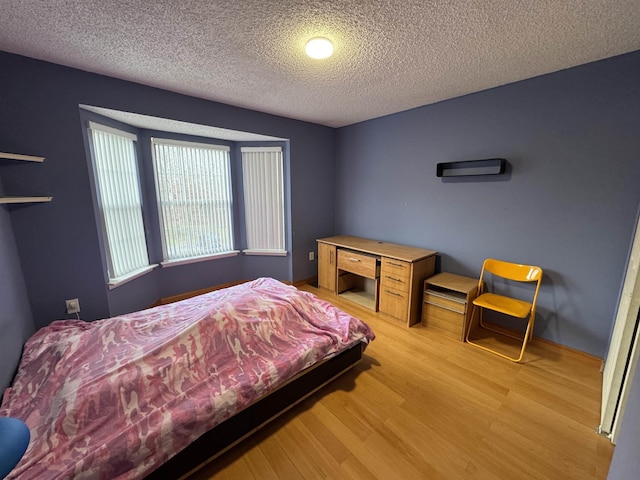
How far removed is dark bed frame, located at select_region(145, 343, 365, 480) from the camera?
4.06 ft

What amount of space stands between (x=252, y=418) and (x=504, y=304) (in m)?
2.32

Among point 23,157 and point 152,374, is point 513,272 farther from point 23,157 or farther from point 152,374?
point 23,157

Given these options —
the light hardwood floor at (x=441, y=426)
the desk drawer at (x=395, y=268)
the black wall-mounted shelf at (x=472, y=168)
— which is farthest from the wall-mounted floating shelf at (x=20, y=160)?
the black wall-mounted shelf at (x=472, y=168)

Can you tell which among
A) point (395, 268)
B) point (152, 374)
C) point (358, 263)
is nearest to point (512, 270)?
point (395, 268)

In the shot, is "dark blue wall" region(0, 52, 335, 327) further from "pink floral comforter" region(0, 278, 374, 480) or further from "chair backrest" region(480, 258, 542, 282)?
"chair backrest" region(480, 258, 542, 282)

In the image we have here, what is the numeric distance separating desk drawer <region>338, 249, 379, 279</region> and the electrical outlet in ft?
9.05

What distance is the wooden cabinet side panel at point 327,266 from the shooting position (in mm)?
3588

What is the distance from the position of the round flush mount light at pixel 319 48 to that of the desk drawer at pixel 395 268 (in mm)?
2025

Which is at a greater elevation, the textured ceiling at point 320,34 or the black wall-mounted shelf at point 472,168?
the textured ceiling at point 320,34

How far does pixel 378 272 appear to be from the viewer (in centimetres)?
301

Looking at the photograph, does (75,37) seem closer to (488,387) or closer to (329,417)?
(329,417)

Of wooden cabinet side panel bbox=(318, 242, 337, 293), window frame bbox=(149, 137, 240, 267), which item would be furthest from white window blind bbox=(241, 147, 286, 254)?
wooden cabinet side panel bbox=(318, 242, 337, 293)

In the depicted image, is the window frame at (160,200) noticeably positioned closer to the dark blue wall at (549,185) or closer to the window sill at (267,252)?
the window sill at (267,252)

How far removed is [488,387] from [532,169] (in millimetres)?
1944
